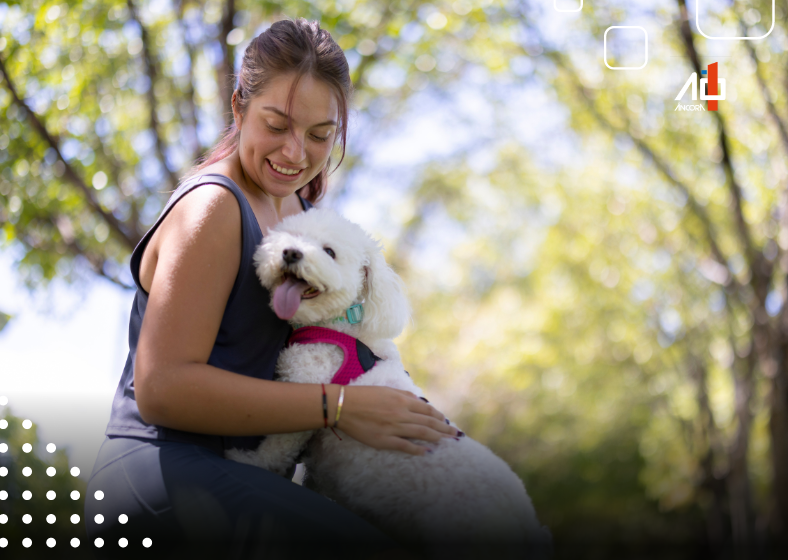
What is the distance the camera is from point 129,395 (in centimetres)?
167

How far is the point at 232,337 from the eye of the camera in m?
1.67

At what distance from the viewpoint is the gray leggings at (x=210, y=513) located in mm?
1460

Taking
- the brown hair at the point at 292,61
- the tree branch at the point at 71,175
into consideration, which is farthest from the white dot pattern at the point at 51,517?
the tree branch at the point at 71,175

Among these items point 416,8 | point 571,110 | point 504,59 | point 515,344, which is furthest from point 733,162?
point 515,344

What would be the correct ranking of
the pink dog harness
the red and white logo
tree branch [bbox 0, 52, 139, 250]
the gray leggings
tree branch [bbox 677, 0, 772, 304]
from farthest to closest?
1. the red and white logo
2. tree branch [bbox 677, 0, 772, 304]
3. tree branch [bbox 0, 52, 139, 250]
4. the pink dog harness
5. the gray leggings

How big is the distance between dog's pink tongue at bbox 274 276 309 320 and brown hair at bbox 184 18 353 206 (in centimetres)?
45

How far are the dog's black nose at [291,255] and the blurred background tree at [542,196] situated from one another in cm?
106

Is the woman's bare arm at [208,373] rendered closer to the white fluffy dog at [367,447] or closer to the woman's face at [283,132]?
the white fluffy dog at [367,447]

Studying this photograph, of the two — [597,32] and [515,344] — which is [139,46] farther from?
[515,344]

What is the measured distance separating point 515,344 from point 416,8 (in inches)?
249

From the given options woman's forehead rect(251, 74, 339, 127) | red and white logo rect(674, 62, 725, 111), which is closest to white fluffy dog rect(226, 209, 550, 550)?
woman's forehead rect(251, 74, 339, 127)

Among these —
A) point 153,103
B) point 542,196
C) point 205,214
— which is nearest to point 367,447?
point 205,214

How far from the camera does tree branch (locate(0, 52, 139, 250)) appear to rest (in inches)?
171

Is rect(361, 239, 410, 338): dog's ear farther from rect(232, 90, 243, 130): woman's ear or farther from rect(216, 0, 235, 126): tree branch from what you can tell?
rect(216, 0, 235, 126): tree branch
